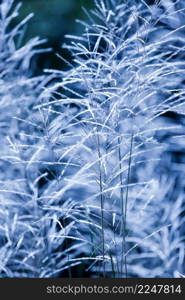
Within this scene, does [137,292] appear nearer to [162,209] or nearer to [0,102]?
[162,209]

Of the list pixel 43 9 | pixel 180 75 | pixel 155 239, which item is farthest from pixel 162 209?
pixel 43 9

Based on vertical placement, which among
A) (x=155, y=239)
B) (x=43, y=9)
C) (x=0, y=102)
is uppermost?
(x=43, y=9)

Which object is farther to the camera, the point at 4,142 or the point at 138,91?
the point at 4,142

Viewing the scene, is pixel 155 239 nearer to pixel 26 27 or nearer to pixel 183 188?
pixel 183 188

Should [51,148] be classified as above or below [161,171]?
above

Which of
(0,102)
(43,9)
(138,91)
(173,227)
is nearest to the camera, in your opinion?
(138,91)

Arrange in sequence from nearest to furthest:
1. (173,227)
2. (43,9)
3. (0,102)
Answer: (173,227) < (0,102) < (43,9)
